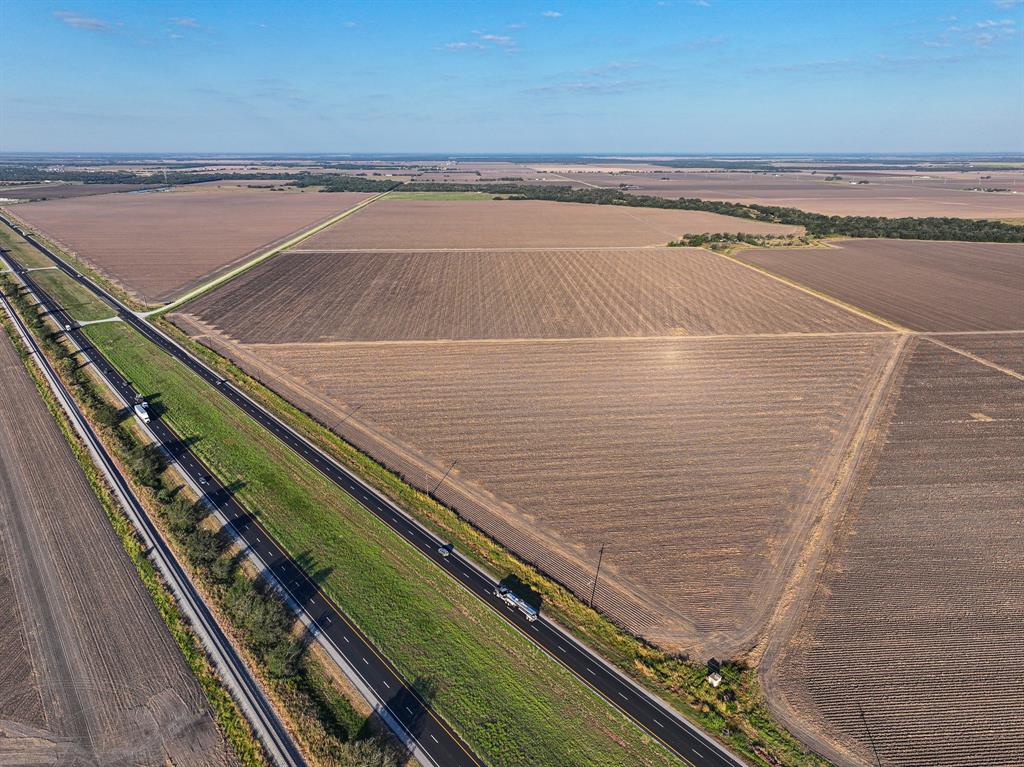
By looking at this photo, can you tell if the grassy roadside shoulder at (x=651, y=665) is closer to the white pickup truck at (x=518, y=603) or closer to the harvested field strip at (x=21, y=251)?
the white pickup truck at (x=518, y=603)

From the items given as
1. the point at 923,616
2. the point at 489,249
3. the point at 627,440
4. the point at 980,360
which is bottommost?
the point at 923,616

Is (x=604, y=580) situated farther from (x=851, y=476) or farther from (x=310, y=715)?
(x=851, y=476)

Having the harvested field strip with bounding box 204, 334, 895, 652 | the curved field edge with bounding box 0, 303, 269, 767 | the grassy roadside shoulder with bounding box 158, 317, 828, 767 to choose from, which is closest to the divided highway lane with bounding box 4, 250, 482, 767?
the curved field edge with bounding box 0, 303, 269, 767

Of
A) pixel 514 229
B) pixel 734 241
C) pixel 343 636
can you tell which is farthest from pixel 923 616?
pixel 514 229

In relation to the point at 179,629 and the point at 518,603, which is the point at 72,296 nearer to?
the point at 179,629

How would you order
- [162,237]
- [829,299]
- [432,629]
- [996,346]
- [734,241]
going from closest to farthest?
[432,629] < [996,346] < [829,299] < [734,241] < [162,237]

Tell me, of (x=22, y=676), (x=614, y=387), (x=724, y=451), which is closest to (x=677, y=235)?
(x=614, y=387)

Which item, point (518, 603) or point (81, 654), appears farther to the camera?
point (518, 603)

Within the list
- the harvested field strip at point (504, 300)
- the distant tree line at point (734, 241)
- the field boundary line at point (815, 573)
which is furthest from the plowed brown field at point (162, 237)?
the distant tree line at point (734, 241)
